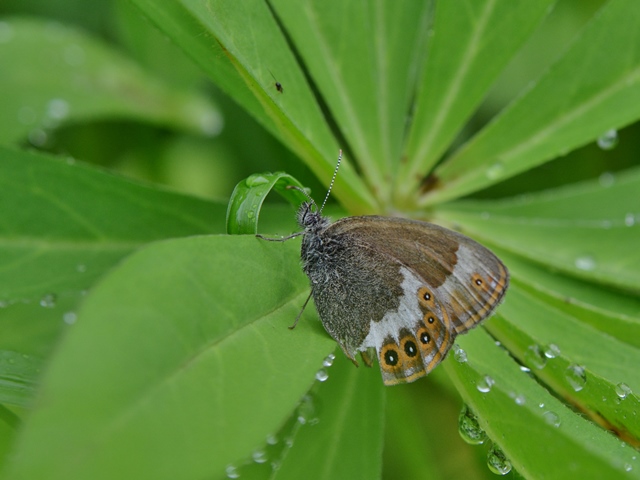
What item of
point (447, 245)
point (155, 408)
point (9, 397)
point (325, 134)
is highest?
point (325, 134)

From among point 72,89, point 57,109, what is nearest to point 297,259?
point 57,109

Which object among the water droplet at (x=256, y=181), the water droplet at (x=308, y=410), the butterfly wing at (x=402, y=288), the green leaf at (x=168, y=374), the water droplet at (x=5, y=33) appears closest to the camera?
the green leaf at (x=168, y=374)

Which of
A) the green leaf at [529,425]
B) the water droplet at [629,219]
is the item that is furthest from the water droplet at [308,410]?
the water droplet at [629,219]

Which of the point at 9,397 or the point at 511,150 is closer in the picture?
the point at 9,397

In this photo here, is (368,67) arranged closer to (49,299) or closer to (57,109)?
(49,299)

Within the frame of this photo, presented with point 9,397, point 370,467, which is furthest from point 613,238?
point 9,397

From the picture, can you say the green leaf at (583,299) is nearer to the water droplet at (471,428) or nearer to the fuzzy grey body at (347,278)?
the fuzzy grey body at (347,278)

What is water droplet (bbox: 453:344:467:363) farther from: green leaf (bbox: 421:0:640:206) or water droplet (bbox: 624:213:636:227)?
water droplet (bbox: 624:213:636:227)

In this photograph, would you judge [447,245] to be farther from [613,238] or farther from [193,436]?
[193,436]
